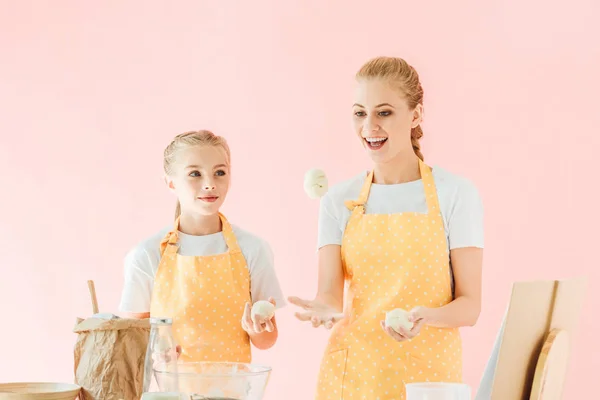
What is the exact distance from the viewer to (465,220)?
1916mm

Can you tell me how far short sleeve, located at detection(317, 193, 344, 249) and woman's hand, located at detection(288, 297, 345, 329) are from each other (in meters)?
0.31

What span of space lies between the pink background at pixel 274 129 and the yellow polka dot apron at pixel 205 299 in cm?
126

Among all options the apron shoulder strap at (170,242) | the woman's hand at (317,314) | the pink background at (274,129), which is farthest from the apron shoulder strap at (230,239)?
the pink background at (274,129)

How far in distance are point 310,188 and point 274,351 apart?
5.31ft

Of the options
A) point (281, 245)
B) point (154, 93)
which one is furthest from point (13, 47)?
point (281, 245)

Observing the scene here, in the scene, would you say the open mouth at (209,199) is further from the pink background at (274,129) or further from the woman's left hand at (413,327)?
the pink background at (274,129)

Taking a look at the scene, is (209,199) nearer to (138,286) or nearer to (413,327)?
(138,286)

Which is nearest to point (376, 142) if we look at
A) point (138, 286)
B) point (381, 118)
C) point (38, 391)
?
point (381, 118)

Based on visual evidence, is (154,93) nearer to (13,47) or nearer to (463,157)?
(13,47)

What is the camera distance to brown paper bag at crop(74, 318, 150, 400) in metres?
1.52

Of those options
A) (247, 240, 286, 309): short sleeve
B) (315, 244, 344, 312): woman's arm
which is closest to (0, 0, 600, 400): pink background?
(247, 240, 286, 309): short sleeve

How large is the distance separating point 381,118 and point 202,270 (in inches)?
23.7

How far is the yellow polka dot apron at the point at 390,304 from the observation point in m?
1.85

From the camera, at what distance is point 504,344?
137 cm
